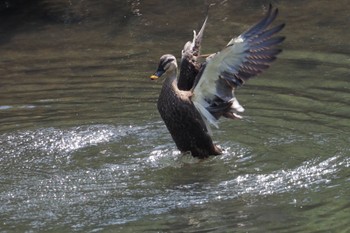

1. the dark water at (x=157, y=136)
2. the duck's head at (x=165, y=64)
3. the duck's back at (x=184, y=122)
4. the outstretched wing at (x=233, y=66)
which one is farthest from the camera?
the duck's head at (x=165, y=64)

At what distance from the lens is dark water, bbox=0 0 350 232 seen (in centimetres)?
662

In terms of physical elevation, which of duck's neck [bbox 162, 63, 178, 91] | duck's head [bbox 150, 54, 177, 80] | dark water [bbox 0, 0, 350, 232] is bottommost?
dark water [bbox 0, 0, 350, 232]

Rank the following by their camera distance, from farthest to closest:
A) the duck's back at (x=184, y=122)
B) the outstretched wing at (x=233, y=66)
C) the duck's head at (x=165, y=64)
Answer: the duck's head at (x=165, y=64) → the duck's back at (x=184, y=122) → the outstretched wing at (x=233, y=66)

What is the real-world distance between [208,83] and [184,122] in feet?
1.70

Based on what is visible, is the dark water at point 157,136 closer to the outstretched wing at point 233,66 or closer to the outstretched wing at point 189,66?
A: the outstretched wing at point 233,66

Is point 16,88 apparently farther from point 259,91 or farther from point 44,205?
point 44,205

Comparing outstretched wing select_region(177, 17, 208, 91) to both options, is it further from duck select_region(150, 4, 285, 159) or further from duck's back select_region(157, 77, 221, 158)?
duck's back select_region(157, 77, 221, 158)

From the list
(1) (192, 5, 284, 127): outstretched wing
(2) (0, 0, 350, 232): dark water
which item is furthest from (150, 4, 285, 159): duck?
(2) (0, 0, 350, 232): dark water

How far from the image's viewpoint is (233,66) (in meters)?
7.93

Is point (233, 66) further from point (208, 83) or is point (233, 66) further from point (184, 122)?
point (184, 122)

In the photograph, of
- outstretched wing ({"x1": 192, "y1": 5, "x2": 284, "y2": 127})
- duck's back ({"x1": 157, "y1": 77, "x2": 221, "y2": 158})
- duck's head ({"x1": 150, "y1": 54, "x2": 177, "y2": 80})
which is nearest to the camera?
outstretched wing ({"x1": 192, "y1": 5, "x2": 284, "y2": 127})

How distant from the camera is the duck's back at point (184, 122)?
8266 mm

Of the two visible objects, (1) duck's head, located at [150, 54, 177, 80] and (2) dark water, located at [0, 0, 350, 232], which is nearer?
(2) dark water, located at [0, 0, 350, 232]

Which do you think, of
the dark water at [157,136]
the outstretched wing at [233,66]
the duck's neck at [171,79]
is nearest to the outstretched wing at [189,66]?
the duck's neck at [171,79]
